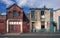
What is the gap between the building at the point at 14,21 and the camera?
16.4 m

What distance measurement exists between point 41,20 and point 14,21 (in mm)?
1649

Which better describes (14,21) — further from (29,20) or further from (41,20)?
(41,20)

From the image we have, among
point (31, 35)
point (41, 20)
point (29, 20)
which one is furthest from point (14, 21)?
point (41, 20)

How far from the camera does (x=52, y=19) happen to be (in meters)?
16.5

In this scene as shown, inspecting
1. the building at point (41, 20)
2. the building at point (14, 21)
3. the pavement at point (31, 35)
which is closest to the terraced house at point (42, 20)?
the building at point (41, 20)

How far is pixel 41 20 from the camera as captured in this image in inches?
655

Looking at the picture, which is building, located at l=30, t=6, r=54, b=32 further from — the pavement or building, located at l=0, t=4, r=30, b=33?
building, located at l=0, t=4, r=30, b=33

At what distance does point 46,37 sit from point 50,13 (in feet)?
6.45

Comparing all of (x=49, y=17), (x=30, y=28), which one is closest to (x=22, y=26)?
(x=30, y=28)

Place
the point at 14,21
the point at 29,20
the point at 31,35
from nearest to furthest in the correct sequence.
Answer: the point at 31,35 < the point at 14,21 < the point at 29,20

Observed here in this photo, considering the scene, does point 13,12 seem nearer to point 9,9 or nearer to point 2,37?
point 9,9

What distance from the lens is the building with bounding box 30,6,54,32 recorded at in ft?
53.9

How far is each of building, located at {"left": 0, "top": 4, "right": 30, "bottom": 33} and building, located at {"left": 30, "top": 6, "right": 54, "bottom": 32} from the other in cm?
39

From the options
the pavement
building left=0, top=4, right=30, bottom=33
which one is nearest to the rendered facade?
Result: building left=0, top=4, right=30, bottom=33
